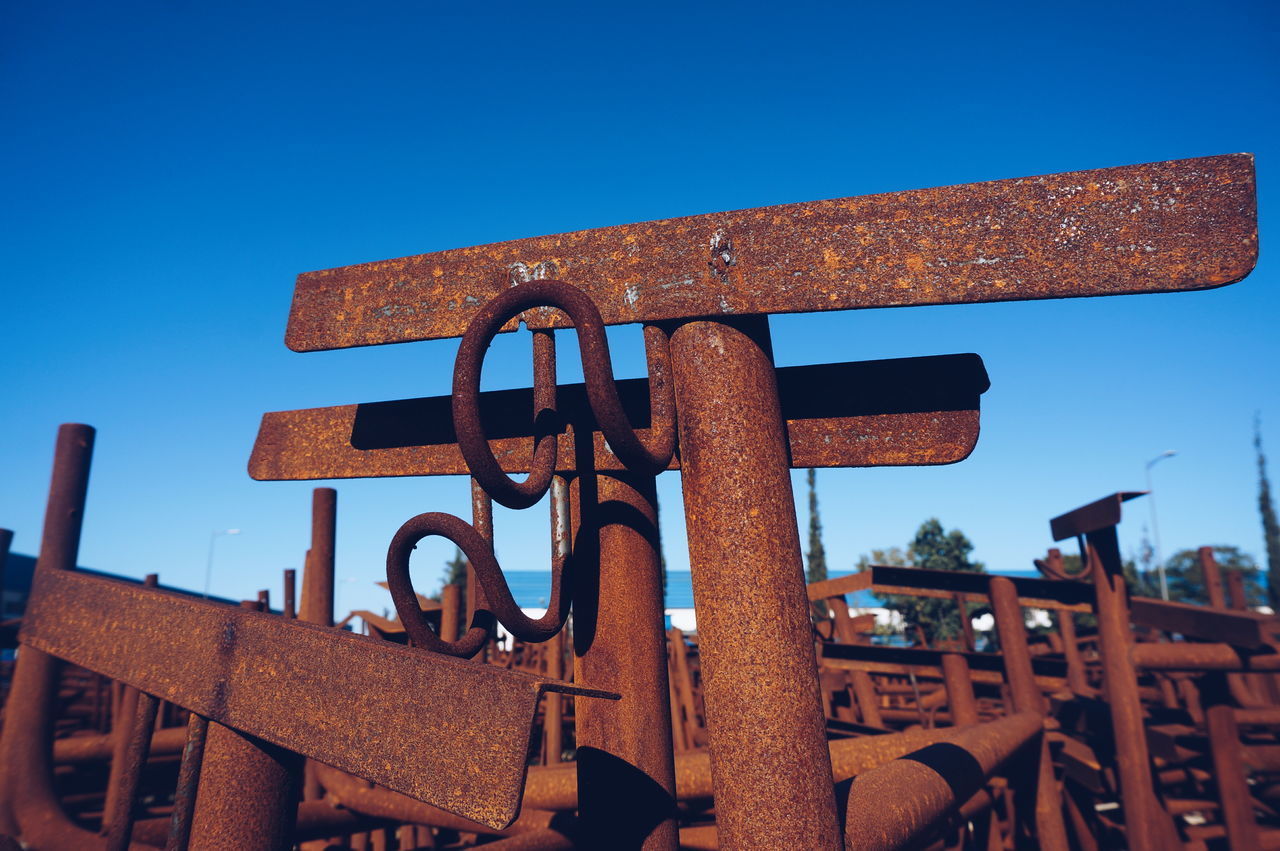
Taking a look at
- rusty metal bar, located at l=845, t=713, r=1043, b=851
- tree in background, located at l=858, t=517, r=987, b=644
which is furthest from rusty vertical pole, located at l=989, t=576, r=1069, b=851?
tree in background, located at l=858, t=517, r=987, b=644

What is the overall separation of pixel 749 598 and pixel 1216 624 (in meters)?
2.93

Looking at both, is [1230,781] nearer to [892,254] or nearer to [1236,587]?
[892,254]

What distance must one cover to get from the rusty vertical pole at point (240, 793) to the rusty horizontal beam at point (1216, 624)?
10.7 ft

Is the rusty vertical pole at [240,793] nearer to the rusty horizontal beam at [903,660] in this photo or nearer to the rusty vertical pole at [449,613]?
the rusty horizontal beam at [903,660]

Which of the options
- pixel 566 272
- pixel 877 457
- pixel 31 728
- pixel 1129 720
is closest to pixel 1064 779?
pixel 1129 720

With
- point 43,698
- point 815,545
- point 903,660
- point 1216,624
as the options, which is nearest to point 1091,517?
point 1216,624

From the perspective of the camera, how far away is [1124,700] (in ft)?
10.4

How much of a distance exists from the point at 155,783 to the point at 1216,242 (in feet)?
22.3

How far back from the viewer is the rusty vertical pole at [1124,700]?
298 cm

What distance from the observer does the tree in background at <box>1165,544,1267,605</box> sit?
163 ft

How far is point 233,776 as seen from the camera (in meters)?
1.17

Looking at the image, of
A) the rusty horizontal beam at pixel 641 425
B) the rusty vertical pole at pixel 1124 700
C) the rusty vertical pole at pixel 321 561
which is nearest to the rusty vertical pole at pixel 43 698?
the rusty vertical pole at pixel 321 561

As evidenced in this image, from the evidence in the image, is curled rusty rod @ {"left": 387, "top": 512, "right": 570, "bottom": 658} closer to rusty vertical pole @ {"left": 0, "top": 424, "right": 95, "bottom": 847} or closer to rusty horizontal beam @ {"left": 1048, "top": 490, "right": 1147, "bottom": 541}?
rusty vertical pole @ {"left": 0, "top": 424, "right": 95, "bottom": 847}

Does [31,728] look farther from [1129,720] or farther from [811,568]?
[811,568]
